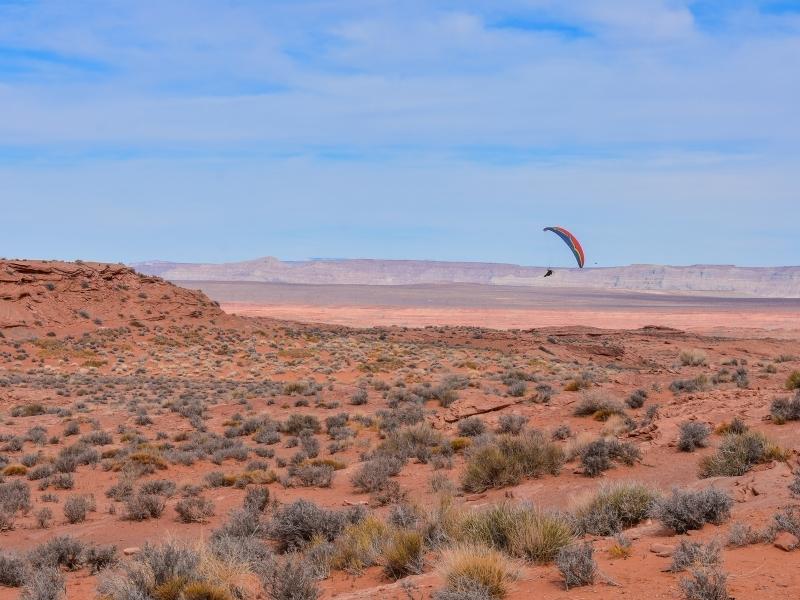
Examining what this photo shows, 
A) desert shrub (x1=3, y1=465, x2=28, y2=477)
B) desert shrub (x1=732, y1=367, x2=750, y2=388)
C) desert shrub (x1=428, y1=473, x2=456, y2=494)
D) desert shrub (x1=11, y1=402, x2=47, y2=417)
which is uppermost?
desert shrub (x1=732, y1=367, x2=750, y2=388)

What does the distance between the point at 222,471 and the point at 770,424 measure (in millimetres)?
10133

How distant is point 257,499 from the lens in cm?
1162

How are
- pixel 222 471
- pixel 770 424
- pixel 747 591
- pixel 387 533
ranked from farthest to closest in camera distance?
pixel 222 471, pixel 770 424, pixel 387 533, pixel 747 591

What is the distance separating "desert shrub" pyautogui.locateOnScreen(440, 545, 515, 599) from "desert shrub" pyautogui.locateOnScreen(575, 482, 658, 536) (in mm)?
2230

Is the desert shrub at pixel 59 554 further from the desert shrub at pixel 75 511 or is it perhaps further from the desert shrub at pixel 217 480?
the desert shrub at pixel 217 480

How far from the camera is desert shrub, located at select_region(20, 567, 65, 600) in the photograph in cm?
729

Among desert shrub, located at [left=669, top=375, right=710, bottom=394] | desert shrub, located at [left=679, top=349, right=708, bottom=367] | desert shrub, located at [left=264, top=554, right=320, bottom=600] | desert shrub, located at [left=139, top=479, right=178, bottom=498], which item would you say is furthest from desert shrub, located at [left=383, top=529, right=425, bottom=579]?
desert shrub, located at [left=679, top=349, right=708, bottom=367]

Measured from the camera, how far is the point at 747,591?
5.61 m

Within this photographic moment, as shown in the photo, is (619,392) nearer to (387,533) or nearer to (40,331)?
(387,533)

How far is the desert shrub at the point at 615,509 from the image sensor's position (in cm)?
841

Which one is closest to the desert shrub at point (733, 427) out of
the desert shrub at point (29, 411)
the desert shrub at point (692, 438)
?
the desert shrub at point (692, 438)

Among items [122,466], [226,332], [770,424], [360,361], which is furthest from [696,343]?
[122,466]

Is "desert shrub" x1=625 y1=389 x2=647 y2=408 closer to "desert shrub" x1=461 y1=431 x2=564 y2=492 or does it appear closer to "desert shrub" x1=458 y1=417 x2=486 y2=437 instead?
"desert shrub" x1=458 y1=417 x2=486 y2=437

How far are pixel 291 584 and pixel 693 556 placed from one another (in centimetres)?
347
